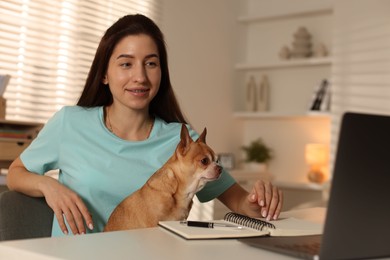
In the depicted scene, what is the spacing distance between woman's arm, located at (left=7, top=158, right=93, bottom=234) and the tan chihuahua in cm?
13

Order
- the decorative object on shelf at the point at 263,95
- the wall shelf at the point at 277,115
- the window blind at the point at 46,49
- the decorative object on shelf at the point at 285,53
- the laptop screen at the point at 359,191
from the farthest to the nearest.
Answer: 1. the decorative object on shelf at the point at 263,95
2. the decorative object on shelf at the point at 285,53
3. the wall shelf at the point at 277,115
4. the window blind at the point at 46,49
5. the laptop screen at the point at 359,191

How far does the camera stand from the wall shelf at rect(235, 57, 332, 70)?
4.98 m

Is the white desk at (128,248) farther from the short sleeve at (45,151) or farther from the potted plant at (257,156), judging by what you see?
the potted plant at (257,156)

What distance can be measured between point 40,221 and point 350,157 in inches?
→ 37.0

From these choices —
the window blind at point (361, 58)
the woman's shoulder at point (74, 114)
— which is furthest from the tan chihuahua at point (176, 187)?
the window blind at point (361, 58)

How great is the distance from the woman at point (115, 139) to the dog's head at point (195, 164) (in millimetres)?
238

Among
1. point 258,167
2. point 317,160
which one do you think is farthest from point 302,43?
point 258,167

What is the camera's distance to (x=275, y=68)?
5395 millimetres

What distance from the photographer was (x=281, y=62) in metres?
5.20

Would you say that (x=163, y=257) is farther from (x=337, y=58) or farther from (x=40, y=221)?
(x=337, y=58)

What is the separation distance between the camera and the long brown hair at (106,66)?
189 centimetres

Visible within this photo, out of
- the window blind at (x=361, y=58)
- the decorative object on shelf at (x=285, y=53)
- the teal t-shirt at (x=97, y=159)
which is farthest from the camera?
the decorative object on shelf at (x=285, y=53)

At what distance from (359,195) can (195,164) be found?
1.94ft

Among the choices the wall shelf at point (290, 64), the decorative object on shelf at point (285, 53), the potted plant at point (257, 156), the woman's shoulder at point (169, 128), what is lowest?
the potted plant at point (257, 156)
